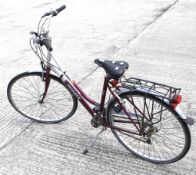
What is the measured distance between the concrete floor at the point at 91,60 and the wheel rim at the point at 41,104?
0.14 m

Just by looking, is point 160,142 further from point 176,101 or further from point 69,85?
point 69,85

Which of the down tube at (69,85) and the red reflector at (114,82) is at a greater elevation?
the red reflector at (114,82)

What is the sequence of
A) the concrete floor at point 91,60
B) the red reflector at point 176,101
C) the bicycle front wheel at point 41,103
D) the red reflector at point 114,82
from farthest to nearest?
the bicycle front wheel at point 41,103
the concrete floor at point 91,60
the red reflector at point 114,82
the red reflector at point 176,101

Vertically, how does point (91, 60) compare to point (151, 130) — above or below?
below

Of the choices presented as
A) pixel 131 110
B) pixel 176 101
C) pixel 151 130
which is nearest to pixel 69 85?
pixel 131 110

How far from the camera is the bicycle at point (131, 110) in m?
Result: 2.85

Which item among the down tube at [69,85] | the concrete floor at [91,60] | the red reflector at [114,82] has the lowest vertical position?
the concrete floor at [91,60]

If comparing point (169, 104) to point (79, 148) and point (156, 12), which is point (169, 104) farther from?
point (156, 12)

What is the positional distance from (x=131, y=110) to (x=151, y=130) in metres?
0.30

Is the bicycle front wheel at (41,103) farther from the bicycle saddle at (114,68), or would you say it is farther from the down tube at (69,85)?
the bicycle saddle at (114,68)

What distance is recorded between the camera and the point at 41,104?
3.96 meters

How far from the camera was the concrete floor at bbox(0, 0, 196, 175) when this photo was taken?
3.27 meters

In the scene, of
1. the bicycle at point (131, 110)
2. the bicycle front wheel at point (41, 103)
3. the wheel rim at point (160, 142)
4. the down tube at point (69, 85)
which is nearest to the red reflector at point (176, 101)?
the bicycle at point (131, 110)

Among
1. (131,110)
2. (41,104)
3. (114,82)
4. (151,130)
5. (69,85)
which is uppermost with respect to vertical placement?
(114,82)
